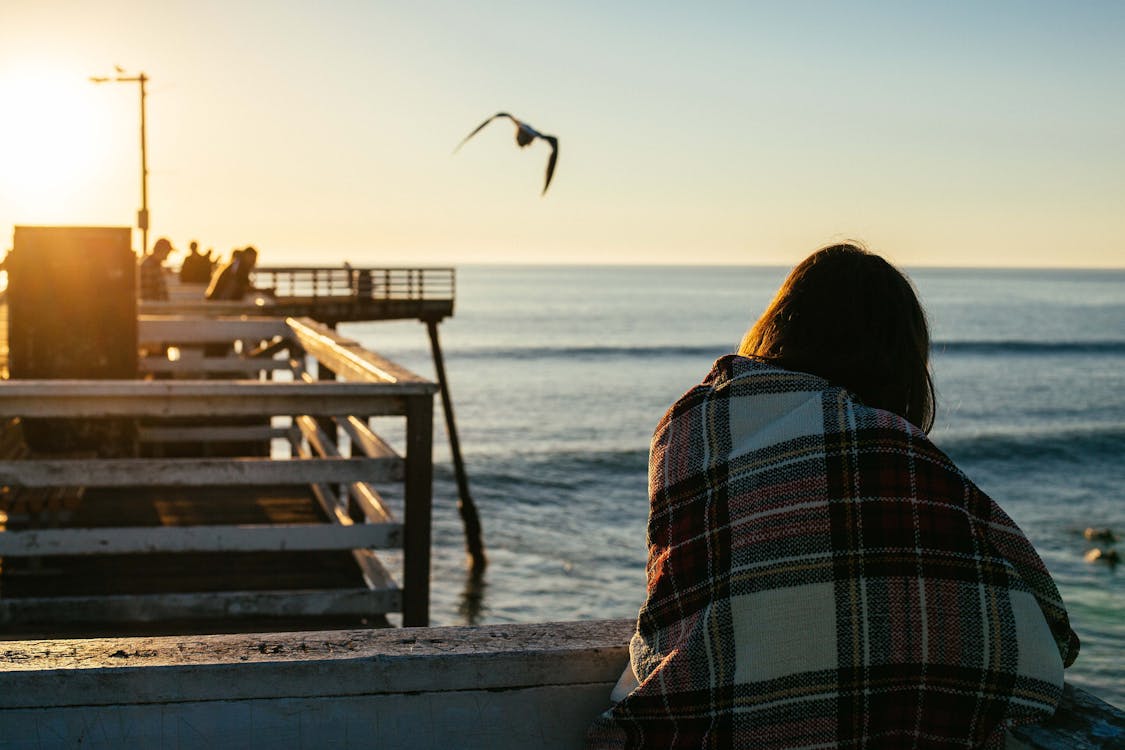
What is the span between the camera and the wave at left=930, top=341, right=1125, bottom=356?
65.0 metres

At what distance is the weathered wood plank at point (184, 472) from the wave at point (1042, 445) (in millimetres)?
26118

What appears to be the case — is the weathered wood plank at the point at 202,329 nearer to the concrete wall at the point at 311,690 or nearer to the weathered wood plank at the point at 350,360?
the weathered wood plank at the point at 350,360

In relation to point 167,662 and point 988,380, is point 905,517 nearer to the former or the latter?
point 167,662

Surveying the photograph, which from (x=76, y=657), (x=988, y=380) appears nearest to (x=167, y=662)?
(x=76, y=657)

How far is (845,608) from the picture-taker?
1811mm

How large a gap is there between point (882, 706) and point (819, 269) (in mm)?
751

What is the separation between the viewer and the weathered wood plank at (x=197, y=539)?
4379 millimetres

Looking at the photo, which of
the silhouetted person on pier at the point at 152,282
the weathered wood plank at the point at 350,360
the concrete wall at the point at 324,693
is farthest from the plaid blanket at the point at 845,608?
the silhouetted person on pier at the point at 152,282

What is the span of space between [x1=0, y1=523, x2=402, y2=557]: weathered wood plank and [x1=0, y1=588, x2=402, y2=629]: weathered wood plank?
0.19m

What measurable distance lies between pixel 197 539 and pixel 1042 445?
30.5m

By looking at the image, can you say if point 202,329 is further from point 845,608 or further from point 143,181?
point 143,181

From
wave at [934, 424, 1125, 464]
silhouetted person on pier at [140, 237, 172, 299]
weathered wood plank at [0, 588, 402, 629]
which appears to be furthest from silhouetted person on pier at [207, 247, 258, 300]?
wave at [934, 424, 1125, 464]

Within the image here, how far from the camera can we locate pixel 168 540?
14.7 feet

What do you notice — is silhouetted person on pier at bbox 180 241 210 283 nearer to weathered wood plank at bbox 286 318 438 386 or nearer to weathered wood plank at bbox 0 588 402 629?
weathered wood plank at bbox 286 318 438 386
